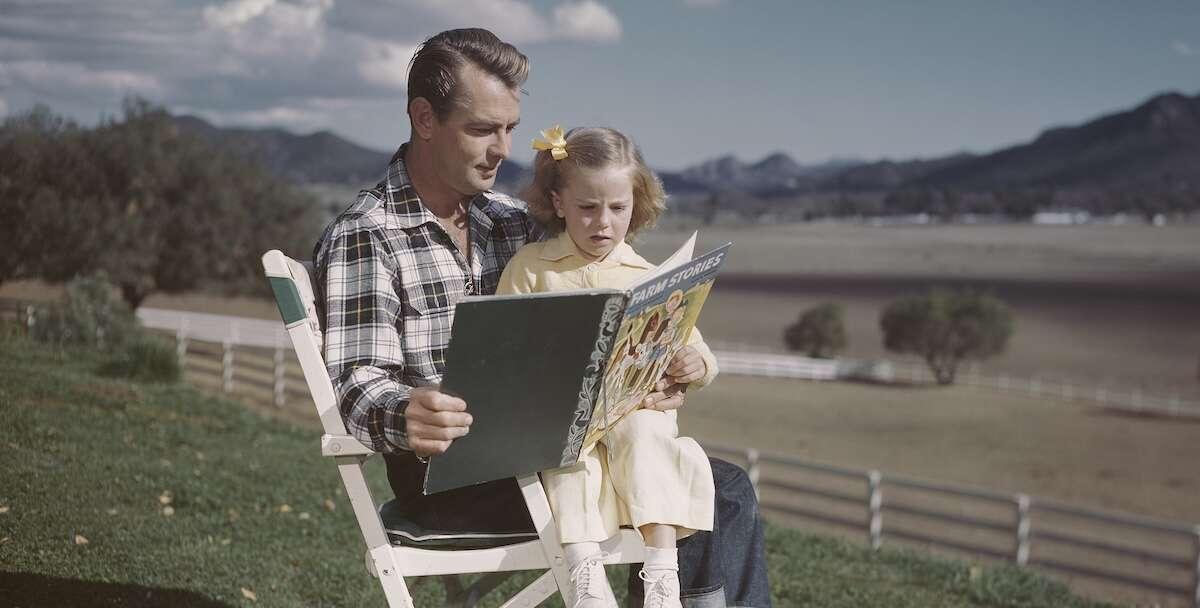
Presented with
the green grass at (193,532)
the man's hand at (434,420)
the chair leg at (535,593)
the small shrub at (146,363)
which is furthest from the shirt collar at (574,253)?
the small shrub at (146,363)

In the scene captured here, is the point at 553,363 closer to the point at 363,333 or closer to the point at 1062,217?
the point at 363,333

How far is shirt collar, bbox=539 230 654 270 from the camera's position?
2963 millimetres

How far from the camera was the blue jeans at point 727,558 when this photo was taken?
276 cm

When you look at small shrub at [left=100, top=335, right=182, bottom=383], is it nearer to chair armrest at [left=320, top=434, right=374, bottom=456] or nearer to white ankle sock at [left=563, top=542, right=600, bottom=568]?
chair armrest at [left=320, top=434, right=374, bottom=456]

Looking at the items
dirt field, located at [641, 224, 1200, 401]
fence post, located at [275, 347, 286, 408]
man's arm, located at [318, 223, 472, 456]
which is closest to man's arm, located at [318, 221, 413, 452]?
man's arm, located at [318, 223, 472, 456]

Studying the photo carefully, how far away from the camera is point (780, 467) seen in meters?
27.9

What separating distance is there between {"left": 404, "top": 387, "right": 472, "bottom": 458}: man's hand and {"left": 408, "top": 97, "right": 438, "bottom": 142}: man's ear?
858mm

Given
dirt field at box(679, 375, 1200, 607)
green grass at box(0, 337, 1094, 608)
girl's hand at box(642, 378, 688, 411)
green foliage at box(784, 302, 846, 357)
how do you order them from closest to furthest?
girl's hand at box(642, 378, 688, 411) < green grass at box(0, 337, 1094, 608) < dirt field at box(679, 375, 1200, 607) < green foliage at box(784, 302, 846, 357)

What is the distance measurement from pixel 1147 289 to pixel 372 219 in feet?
360

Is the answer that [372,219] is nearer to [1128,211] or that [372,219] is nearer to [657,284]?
[657,284]

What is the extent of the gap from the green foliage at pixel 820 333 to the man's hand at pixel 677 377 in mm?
65519

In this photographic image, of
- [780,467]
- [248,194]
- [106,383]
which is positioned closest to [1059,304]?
[780,467]

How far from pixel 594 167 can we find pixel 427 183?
1.54ft

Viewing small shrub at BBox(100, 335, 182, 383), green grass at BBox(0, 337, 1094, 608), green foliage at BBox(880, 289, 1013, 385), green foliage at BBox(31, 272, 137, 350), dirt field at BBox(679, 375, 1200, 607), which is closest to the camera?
green grass at BBox(0, 337, 1094, 608)
